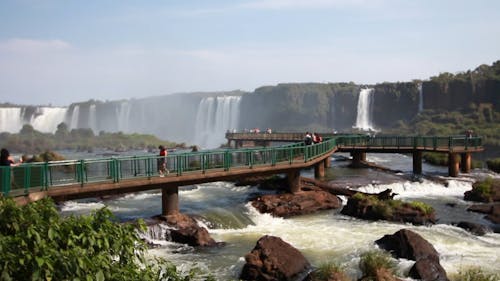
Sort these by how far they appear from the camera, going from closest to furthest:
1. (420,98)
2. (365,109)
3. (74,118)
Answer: (365,109) < (420,98) < (74,118)

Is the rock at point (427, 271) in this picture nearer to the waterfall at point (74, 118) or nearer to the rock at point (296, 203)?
the rock at point (296, 203)

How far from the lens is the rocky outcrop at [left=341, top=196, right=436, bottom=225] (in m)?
19.6

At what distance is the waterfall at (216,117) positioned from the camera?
9831 cm

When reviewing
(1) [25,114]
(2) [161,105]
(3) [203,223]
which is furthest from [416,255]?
(2) [161,105]

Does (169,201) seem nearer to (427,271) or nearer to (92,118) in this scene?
(427,271)

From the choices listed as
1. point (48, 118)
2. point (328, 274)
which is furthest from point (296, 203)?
point (48, 118)

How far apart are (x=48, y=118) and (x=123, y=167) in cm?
9684

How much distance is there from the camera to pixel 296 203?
21.9m

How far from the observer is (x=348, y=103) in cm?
10350

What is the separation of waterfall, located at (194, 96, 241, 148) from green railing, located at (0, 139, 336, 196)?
2907 inches

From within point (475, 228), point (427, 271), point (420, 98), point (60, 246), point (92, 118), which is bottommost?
point (475, 228)

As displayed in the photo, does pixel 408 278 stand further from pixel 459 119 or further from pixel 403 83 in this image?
pixel 403 83

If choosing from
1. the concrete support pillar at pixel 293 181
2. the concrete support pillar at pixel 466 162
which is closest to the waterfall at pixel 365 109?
the concrete support pillar at pixel 466 162

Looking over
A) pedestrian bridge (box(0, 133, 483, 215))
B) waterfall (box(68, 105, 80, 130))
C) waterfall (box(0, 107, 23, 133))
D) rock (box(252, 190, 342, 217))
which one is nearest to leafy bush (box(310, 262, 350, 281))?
pedestrian bridge (box(0, 133, 483, 215))
